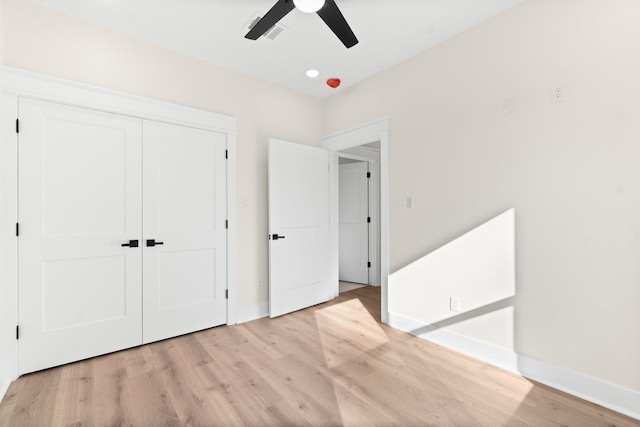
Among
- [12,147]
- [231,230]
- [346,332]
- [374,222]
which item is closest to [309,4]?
[231,230]

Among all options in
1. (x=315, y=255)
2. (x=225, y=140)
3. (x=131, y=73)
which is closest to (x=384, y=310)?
(x=315, y=255)

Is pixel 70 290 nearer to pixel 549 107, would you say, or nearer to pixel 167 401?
pixel 167 401

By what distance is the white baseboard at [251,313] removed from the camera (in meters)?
3.18

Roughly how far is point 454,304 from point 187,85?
3.30 m

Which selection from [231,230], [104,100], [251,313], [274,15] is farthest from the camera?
[251,313]

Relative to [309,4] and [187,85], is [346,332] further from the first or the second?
[187,85]

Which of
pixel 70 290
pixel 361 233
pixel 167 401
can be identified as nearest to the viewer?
pixel 167 401

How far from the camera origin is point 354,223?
5043mm

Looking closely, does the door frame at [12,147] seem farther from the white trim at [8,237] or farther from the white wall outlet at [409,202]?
the white wall outlet at [409,202]

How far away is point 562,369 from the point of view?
1931 mm

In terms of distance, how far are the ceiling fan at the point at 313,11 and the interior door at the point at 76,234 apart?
1.55 metres

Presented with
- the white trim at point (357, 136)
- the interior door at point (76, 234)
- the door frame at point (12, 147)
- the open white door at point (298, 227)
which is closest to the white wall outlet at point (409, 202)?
the white trim at point (357, 136)

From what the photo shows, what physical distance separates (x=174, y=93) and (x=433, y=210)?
9.02ft

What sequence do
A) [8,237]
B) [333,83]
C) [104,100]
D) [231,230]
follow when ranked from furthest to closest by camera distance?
1. [333,83]
2. [231,230]
3. [104,100]
4. [8,237]
